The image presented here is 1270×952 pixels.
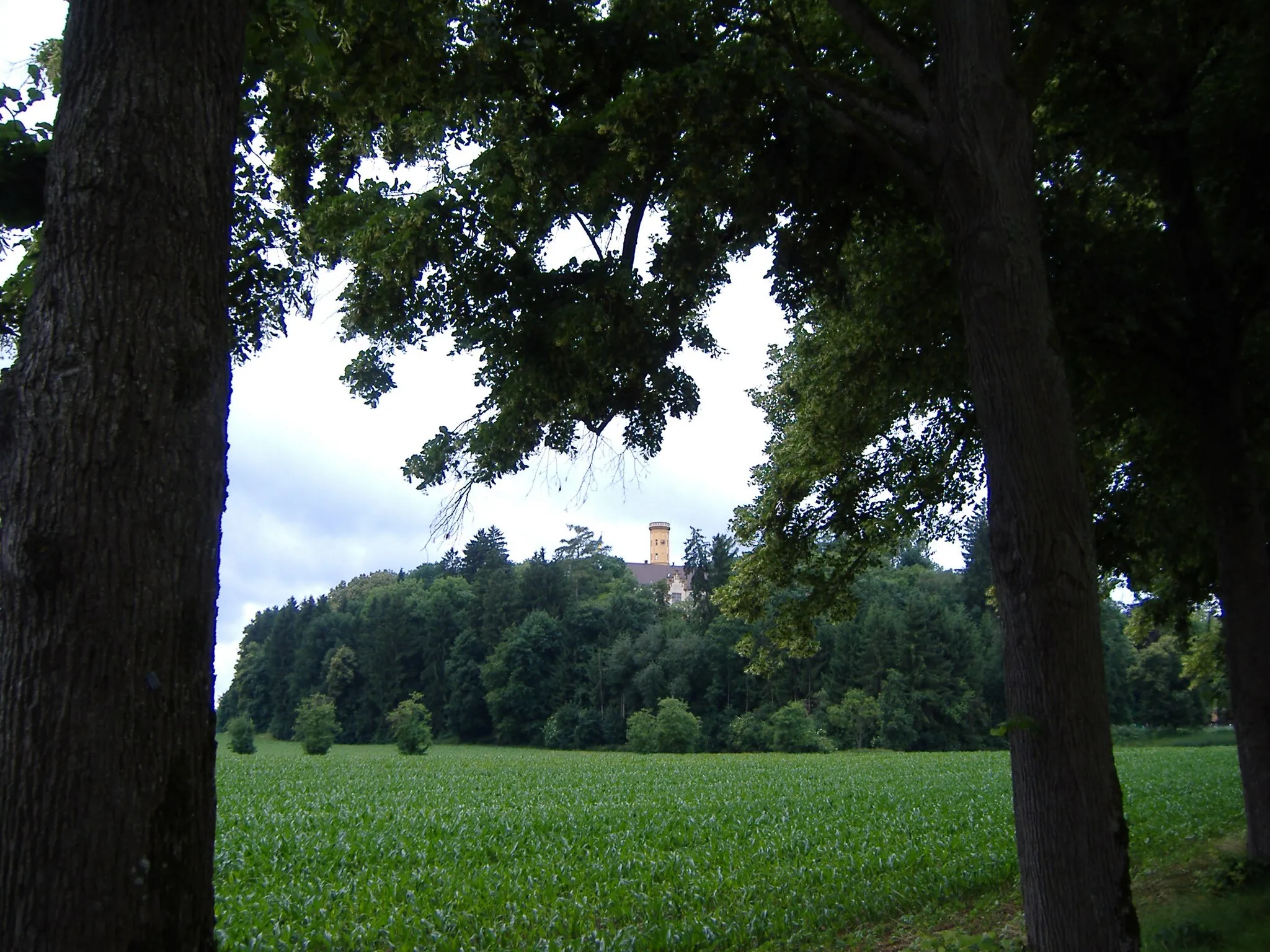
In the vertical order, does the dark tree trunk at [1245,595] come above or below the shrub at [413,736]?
above

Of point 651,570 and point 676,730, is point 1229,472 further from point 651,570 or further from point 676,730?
point 651,570

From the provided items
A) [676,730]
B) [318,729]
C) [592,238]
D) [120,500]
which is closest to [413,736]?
[318,729]

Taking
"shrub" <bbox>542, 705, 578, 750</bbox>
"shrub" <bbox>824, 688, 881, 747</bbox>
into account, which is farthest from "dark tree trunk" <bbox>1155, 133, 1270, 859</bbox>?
"shrub" <bbox>542, 705, 578, 750</bbox>

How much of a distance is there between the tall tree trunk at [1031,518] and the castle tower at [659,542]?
6345 inches

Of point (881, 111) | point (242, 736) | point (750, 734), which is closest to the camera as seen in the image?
point (881, 111)

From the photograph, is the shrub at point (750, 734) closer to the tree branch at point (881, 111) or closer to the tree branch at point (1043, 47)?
the tree branch at point (881, 111)

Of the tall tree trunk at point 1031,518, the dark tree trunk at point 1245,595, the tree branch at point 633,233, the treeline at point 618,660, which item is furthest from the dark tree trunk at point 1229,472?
the treeline at point 618,660

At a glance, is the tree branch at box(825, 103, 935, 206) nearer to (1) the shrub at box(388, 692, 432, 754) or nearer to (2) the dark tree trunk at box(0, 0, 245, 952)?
(2) the dark tree trunk at box(0, 0, 245, 952)

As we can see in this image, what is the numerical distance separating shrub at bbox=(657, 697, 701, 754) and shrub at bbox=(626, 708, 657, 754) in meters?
0.50

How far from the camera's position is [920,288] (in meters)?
9.33

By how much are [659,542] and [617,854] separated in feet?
508

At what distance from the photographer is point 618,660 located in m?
73.9

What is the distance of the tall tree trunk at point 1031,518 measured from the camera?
4.91 metres

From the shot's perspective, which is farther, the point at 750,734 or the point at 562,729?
the point at 562,729
